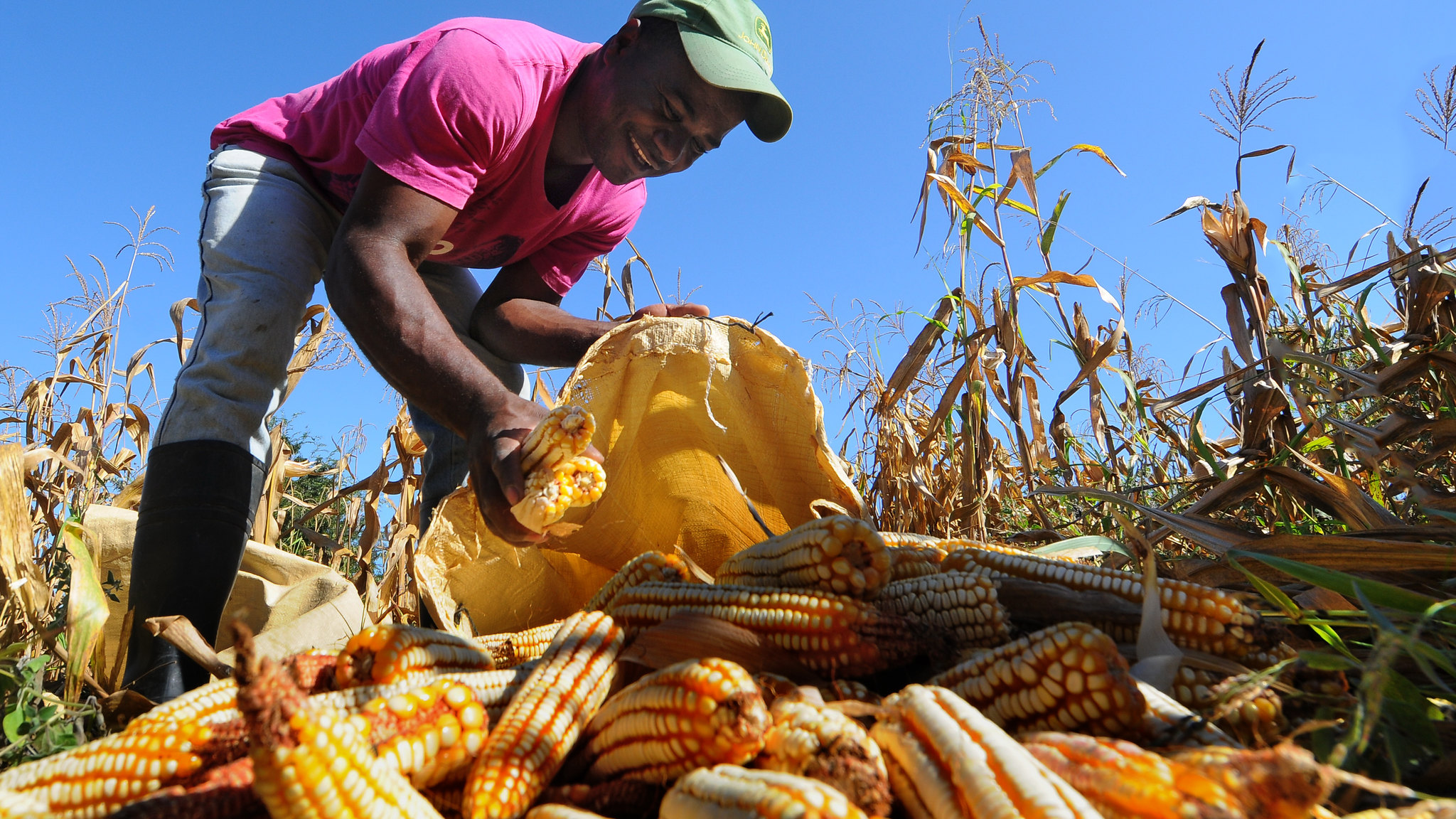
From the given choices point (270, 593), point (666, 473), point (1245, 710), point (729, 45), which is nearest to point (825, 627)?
point (1245, 710)

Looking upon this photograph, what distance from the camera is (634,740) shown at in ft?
3.54

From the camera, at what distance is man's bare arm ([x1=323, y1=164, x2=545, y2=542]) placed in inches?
77.7

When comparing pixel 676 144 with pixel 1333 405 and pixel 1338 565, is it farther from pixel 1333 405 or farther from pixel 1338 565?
pixel 1333 405

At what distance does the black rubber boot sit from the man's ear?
6.14 ft

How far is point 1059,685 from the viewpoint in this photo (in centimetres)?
105

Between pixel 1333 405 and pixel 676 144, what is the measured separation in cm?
286

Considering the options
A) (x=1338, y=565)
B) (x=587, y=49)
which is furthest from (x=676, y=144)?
(x=1338, y=565)

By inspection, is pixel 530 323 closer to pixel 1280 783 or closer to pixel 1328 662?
pixel 1328 662

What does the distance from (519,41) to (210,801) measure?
2.55 meters

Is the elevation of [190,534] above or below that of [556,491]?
below

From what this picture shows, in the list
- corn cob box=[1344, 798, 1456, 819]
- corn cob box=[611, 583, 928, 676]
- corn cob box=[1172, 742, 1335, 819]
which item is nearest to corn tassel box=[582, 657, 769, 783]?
corn cob box=[611, 583, 928, 676]

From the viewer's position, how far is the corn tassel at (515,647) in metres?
1.67

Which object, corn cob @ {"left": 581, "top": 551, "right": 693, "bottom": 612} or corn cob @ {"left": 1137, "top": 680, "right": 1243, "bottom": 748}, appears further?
corn cob @ {"left": 581, "top": 551, "right": 693, "bottom": 612}

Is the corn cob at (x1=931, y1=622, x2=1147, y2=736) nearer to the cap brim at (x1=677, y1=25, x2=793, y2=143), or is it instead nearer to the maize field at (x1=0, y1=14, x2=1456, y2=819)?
the maize field at (x1=0, y1=14, x2=1456, y2=819)
